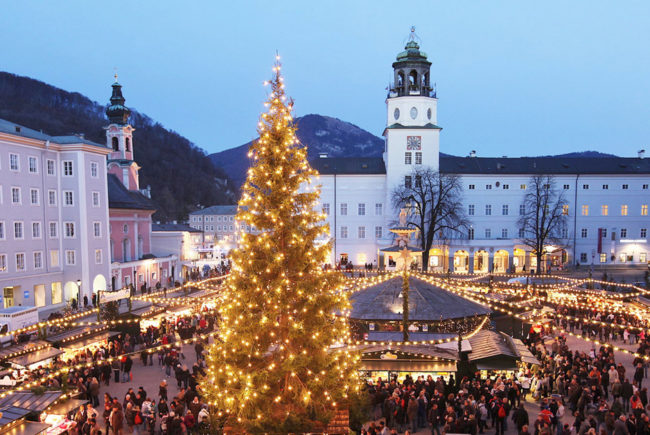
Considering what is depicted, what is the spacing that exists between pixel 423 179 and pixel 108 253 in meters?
31.8

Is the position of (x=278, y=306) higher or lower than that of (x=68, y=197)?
lower

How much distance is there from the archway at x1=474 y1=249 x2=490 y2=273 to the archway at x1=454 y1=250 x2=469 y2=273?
1075 millimetres

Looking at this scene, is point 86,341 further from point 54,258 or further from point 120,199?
point 120,199

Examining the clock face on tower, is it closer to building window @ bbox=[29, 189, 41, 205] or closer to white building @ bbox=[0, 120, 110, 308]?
white building @ bbox=[0, 120, 110, 308]

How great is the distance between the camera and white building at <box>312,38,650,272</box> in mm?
55656

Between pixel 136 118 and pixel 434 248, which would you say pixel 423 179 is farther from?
pixel 136 118

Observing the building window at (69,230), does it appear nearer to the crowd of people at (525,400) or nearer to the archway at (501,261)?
the crowd of people at (525,400)

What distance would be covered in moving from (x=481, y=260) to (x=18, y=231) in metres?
43.7

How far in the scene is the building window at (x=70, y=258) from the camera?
35466 millimetres

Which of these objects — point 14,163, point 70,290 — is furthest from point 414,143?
point 14,163

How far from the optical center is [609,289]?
34781 mm

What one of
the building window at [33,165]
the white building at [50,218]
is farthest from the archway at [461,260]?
the building window at [33,165]

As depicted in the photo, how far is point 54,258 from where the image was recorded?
34.9m

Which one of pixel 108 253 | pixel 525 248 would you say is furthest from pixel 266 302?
pixel 525 248
